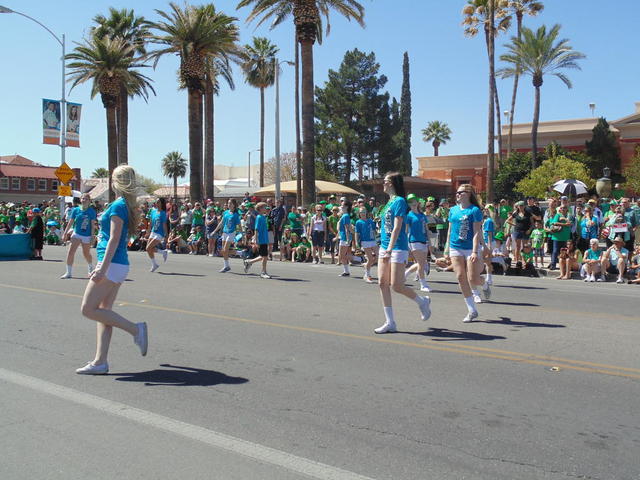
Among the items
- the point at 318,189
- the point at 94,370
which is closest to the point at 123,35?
the point at 318,189

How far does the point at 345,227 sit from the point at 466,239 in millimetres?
7099

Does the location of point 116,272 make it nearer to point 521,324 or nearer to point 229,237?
point 521,324

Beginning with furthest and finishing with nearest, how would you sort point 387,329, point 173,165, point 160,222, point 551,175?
point 173,165, point 551,175, point 160,222, point 387,329

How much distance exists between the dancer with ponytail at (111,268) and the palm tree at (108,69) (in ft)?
104

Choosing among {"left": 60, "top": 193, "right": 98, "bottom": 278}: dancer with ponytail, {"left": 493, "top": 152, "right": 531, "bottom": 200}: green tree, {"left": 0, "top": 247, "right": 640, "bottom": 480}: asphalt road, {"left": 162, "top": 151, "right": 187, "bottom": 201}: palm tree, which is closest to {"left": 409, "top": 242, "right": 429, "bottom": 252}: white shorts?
{"left": 0, "top": 247, "right": 640, "bottom": 480}: asphalt road

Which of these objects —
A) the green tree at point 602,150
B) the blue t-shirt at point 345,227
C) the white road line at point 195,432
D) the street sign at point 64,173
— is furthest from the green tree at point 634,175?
the white road line at point 195,432

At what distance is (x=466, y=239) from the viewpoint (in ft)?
28.4

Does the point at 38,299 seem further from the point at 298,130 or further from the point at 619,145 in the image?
the point at 619,145

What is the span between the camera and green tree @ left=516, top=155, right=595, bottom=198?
38250 millimetres

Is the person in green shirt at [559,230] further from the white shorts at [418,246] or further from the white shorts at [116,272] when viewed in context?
the white shorts at [116,272]

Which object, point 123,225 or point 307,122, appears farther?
point 307,122

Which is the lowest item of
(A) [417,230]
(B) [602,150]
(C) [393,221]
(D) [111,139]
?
(A) [417,230]

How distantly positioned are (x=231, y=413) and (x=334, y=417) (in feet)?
2.62

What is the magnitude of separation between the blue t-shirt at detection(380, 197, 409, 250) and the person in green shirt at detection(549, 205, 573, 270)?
957 centimetres
